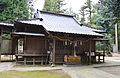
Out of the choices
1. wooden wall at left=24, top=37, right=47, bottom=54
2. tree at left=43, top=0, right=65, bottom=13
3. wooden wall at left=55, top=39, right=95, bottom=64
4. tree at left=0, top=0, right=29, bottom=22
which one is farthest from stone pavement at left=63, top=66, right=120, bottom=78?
tree at left=43, top=0, right=65, bottom=13

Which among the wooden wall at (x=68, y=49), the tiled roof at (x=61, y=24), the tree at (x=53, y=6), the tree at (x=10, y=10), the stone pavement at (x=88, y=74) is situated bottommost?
the stone pavement at (x=88, y=74)

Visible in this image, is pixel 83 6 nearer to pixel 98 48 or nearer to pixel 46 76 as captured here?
pixel 98 48

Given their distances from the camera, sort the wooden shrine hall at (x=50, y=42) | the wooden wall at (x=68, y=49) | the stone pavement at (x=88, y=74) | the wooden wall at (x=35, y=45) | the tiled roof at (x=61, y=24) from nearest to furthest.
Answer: the stone pavement at (x=88, y=74) → the wooden shrine hall at (x=50, y=42) → the tiled roof at (x=61, y=24) → the wooden wall at (x=35, y=45) → the wooden wall at (x=68, y=49)

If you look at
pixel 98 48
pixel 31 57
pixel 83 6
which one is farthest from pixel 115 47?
pixel 31 57

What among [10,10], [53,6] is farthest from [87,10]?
[10,10]

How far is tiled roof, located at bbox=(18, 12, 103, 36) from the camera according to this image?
14386mm

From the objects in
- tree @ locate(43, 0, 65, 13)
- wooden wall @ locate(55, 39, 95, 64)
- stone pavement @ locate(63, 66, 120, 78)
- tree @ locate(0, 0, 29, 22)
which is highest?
tree @ locate(43, 0, 65, 13)

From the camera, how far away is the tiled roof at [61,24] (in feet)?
47.2

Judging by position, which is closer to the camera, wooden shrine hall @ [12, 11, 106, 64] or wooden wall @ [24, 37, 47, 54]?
wooden shrine hall @ [12, 11, 106, 64]

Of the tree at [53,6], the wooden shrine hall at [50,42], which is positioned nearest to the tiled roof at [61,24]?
the wooden shrine hall at [50,42]

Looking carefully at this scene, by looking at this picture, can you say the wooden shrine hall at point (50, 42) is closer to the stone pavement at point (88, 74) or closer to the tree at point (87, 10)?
the stone pavement at point (88, 74)

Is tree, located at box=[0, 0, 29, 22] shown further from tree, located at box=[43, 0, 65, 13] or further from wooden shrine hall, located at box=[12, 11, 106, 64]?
tree, located at box=[43, 0, 65, 13]

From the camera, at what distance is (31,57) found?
14.5 meters

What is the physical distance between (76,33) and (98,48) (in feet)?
47.5
